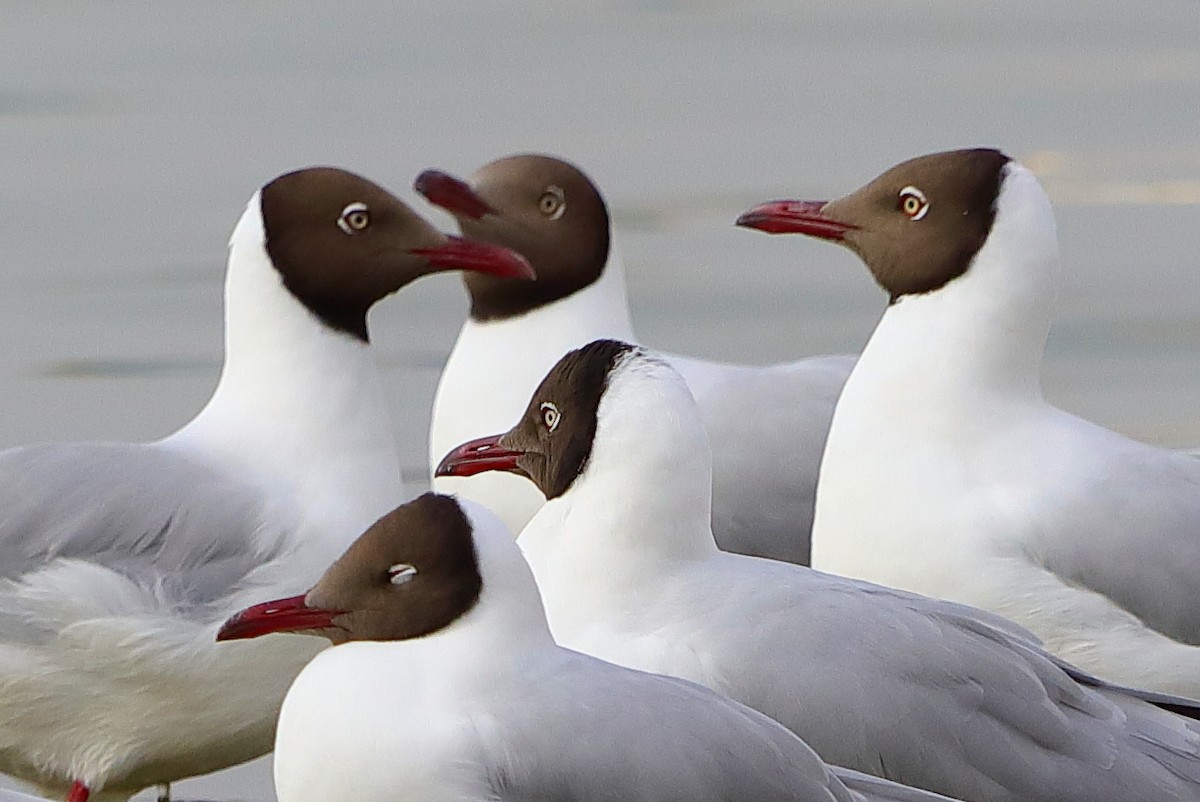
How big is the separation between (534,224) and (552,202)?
82 mm

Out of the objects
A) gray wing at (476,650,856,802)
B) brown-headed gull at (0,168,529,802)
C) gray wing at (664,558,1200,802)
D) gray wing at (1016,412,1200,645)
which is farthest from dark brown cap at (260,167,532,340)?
gray wing at (476,650,856,802)

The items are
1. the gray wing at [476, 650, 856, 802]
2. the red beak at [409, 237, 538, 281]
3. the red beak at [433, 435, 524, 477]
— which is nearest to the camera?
the gray wing at [476, 650, 856, 802]

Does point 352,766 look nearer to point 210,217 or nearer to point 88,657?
point 88,657

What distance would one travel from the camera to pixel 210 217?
13.6m

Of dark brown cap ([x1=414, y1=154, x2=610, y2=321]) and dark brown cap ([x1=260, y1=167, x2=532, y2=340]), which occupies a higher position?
dark brown cap ([x1=260, y1=167, x2=532, y2=340])

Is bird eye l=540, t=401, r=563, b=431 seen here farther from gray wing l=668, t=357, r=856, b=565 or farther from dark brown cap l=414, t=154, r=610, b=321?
dark brown cap l=414, t=154, r=610, b=321

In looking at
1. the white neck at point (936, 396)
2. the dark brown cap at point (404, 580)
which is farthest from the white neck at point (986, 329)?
the dark brown cap at point (404, 580)

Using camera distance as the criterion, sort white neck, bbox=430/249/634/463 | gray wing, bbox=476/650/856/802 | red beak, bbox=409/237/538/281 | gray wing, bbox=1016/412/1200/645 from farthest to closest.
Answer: white neck, bbox=430/249/634/463, red beak, bbox=409/237/538/281, gray wing, bbox=1016/412/1200/645, gray wing, bbox=476/650/856/802

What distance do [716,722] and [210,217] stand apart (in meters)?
9.40

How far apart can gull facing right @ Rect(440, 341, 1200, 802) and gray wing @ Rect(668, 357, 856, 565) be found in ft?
4.69

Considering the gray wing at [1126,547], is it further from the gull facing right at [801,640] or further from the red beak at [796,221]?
the red beak at [796,221]

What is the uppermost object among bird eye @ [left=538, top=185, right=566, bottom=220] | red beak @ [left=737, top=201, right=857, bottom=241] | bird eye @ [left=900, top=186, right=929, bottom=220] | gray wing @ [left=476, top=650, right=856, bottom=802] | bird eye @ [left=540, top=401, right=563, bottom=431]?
bird eye @ [left=900, top=186, right=929, bottom=220]

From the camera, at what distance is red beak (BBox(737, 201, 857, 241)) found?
653cm

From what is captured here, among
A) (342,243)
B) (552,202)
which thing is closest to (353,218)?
(342,243)
